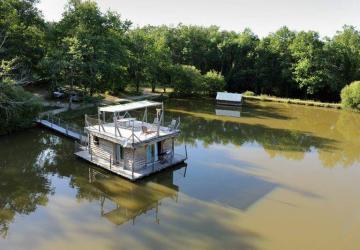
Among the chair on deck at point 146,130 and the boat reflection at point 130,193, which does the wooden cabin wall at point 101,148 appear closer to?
the boat reflection at point 130,193

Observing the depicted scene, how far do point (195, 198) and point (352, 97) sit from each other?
3648 centimetres

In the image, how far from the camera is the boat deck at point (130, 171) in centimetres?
1992

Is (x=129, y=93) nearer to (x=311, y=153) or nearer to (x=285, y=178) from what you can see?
(x=311, y=153)

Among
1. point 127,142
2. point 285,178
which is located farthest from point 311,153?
point 127,142

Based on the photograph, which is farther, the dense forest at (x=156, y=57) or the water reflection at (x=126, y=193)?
the dense forest at (x=156, y=57)

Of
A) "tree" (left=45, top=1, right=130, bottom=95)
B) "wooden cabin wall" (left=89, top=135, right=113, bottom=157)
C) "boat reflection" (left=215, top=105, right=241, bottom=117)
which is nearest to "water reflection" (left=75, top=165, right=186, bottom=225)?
"wooden cabin wall" (left=89, top=135, right=113, bottom=157)

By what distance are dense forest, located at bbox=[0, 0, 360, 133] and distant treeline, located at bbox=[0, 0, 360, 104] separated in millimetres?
119

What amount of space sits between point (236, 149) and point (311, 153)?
5656 millimetres

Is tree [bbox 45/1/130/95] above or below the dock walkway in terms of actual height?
above

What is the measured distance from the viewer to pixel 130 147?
64.0ft

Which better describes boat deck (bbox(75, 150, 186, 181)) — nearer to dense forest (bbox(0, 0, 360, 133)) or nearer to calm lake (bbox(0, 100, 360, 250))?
calm lake (bbox(0, 100, 360, 250))

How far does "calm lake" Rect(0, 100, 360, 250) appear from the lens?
1433 centimetres

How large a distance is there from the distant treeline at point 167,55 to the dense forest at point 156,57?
0.12 m

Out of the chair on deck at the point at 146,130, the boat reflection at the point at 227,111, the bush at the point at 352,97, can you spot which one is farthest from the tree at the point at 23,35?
the bush at the point at 352,97
